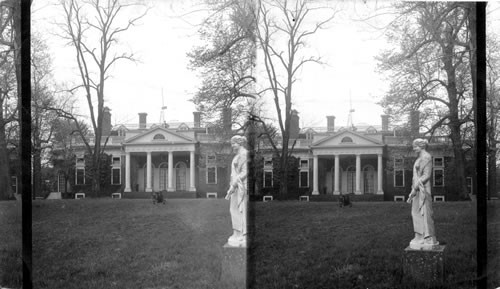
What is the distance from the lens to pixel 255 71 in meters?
5.65

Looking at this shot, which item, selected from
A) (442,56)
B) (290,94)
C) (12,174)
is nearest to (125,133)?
(12,174)

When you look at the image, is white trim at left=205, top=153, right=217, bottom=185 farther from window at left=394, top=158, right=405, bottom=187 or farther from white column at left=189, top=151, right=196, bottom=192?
window at left=394, top=158, right=405, bottom=187

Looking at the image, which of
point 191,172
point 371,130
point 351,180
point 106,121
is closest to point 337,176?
point 351,180

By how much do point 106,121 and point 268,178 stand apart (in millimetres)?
1701

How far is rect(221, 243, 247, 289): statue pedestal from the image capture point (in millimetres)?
5481

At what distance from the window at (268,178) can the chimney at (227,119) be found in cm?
55

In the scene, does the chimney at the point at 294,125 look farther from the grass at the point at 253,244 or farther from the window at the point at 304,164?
the grass at the point at 253,244

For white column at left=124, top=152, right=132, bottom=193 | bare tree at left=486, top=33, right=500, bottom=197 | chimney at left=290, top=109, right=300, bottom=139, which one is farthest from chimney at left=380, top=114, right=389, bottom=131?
white column at left=124, top=152, right=132, bottom=193

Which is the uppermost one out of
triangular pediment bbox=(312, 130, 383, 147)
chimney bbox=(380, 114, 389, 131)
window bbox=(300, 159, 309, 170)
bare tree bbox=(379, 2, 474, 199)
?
bare tree bbox=(379, 2, 474, 199)

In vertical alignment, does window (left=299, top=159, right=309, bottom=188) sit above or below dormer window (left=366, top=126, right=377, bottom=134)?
below

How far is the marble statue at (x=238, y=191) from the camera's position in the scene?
5418 millimetres

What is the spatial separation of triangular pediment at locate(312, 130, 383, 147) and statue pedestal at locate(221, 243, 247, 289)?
4.21 ft

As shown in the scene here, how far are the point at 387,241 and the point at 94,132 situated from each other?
305 cm

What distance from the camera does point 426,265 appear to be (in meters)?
5.34
